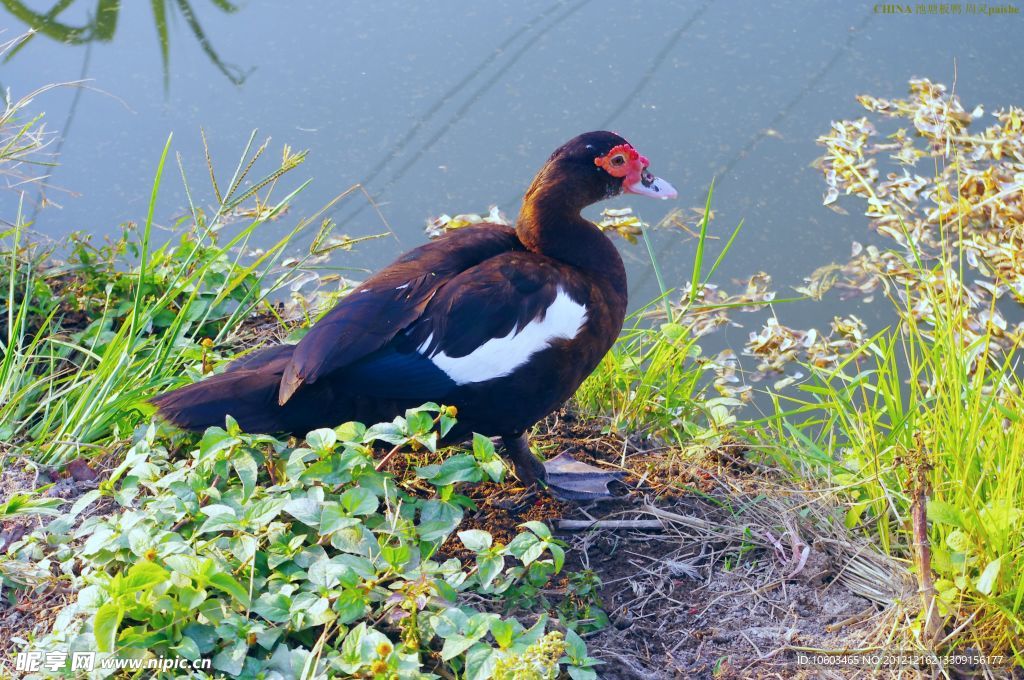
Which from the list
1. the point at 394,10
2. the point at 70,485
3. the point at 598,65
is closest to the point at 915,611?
the point at 70,485

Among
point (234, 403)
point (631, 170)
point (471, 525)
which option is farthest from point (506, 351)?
point (631, 170)

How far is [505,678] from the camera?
1.80 m

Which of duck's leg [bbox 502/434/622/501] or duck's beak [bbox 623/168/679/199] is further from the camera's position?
duck's beak [bbox 623/168/679/199]

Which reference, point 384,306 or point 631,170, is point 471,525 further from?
point 631,170

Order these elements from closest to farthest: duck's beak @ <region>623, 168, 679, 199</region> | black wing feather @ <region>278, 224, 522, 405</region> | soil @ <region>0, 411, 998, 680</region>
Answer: soil @ <region>0, 411, 998, 680</region> < black wing feather @ <region>278, 224, 522, 405</region> < duck's beak @ <region>623, 168, 679, 199</region>

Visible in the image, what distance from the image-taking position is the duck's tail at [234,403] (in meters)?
2.42

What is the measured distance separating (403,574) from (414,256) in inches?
40.5

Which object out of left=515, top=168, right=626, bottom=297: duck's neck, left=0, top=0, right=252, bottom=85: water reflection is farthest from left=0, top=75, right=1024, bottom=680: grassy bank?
left=0, top=0, right=252, bottom=85: water reflection

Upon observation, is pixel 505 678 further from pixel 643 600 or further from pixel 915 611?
pixel 915 611

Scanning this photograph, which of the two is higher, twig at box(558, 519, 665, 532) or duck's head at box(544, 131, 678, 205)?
duck's head at box(544, 131, 678, 205)

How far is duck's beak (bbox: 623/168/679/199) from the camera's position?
3.03 meters

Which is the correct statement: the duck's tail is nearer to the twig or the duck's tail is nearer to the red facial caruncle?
the twig

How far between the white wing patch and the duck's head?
0.50 m

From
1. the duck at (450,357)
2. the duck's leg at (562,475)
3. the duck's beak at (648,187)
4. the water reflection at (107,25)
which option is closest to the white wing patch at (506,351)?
the duck at (450,357)
